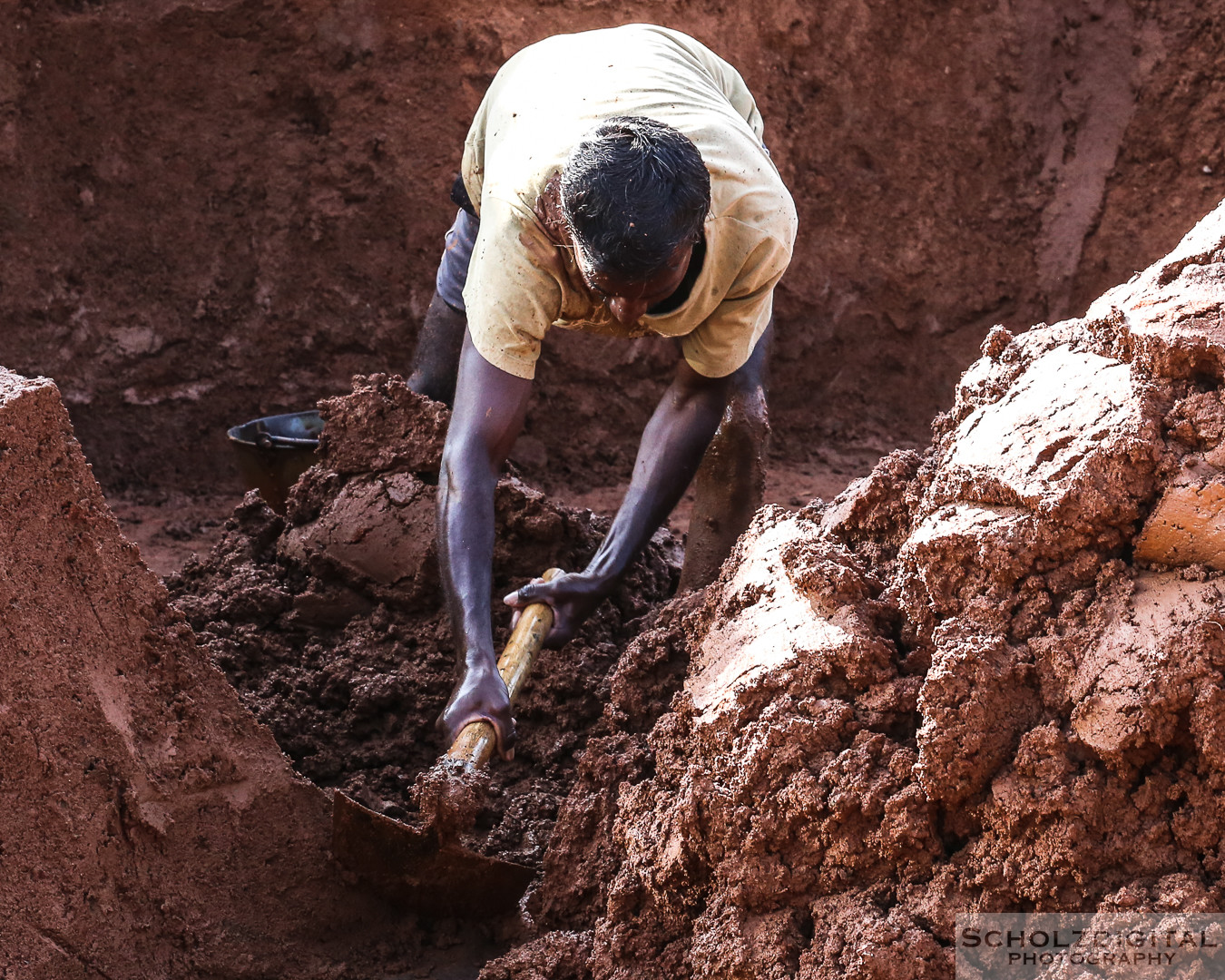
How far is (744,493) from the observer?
306cm

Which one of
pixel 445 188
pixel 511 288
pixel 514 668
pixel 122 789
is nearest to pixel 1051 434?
pixel 511 288

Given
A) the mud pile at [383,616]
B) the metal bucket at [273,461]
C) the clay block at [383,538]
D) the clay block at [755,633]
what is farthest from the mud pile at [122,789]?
the metal bucket at [273,461]

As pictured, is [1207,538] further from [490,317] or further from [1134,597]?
[490,317]

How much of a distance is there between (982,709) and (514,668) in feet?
3.33

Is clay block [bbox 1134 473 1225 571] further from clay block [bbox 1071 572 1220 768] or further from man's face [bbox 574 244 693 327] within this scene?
man's face [bbox 574 244 693 327]

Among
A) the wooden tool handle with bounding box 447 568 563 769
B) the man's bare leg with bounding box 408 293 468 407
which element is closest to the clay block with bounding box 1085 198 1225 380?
the wooden tool handle with bounding box 447 568 563 769

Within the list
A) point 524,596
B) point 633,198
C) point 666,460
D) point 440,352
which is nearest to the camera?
point 633,198

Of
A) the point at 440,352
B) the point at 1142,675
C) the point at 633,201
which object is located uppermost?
the point at 633,201

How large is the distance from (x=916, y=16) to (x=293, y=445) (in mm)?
2832

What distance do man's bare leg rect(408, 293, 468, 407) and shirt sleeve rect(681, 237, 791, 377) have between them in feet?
2.81

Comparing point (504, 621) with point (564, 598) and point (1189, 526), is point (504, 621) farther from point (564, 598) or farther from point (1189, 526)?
point (1189, 526)

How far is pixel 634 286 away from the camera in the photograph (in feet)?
7.01

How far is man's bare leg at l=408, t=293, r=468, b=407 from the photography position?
3.35 m

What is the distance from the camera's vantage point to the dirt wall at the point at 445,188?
170 inches
